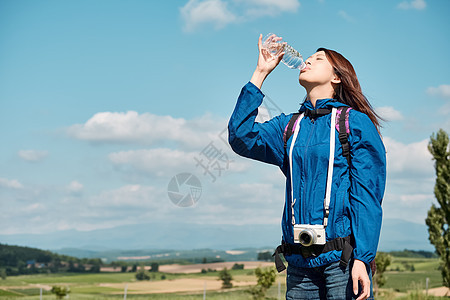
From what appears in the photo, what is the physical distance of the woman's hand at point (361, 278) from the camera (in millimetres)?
2254

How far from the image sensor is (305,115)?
8.92 ft

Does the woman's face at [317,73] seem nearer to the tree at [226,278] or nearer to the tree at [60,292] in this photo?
the tree at [60,292]

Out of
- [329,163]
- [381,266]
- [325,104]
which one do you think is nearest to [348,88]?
[325,104]

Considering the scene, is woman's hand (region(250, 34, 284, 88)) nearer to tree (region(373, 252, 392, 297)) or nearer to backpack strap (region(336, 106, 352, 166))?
backpack strap (region(336, 106, 352, 166))

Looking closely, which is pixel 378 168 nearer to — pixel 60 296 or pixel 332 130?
pixel 332 130

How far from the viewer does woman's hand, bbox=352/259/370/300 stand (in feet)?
7.39

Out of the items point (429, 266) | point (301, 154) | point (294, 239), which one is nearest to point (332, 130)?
point (301, 154)

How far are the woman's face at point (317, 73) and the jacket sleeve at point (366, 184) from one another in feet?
1.06

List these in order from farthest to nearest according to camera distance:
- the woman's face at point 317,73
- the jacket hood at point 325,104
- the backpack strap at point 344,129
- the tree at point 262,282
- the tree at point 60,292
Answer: the tree at point 60,292 → the tree at point 262,282 → the woman's face at point 317,73 → the jacket hood at point 325,104 → the backpack strap at point 344,129

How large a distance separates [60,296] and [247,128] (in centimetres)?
1738

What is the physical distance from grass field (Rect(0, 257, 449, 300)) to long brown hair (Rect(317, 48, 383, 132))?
37.5 ft

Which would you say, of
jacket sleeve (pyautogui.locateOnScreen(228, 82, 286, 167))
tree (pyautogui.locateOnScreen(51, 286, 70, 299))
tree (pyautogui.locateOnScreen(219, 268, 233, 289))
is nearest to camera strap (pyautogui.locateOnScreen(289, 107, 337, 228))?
jacket sleeve (pyautogui.locateOnScreen(228, 82, 286, 167))

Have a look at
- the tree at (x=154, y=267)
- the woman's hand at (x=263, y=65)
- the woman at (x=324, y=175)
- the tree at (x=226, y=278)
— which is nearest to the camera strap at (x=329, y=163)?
the woman at (x=324, y=175)

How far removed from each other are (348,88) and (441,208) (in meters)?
13.7
